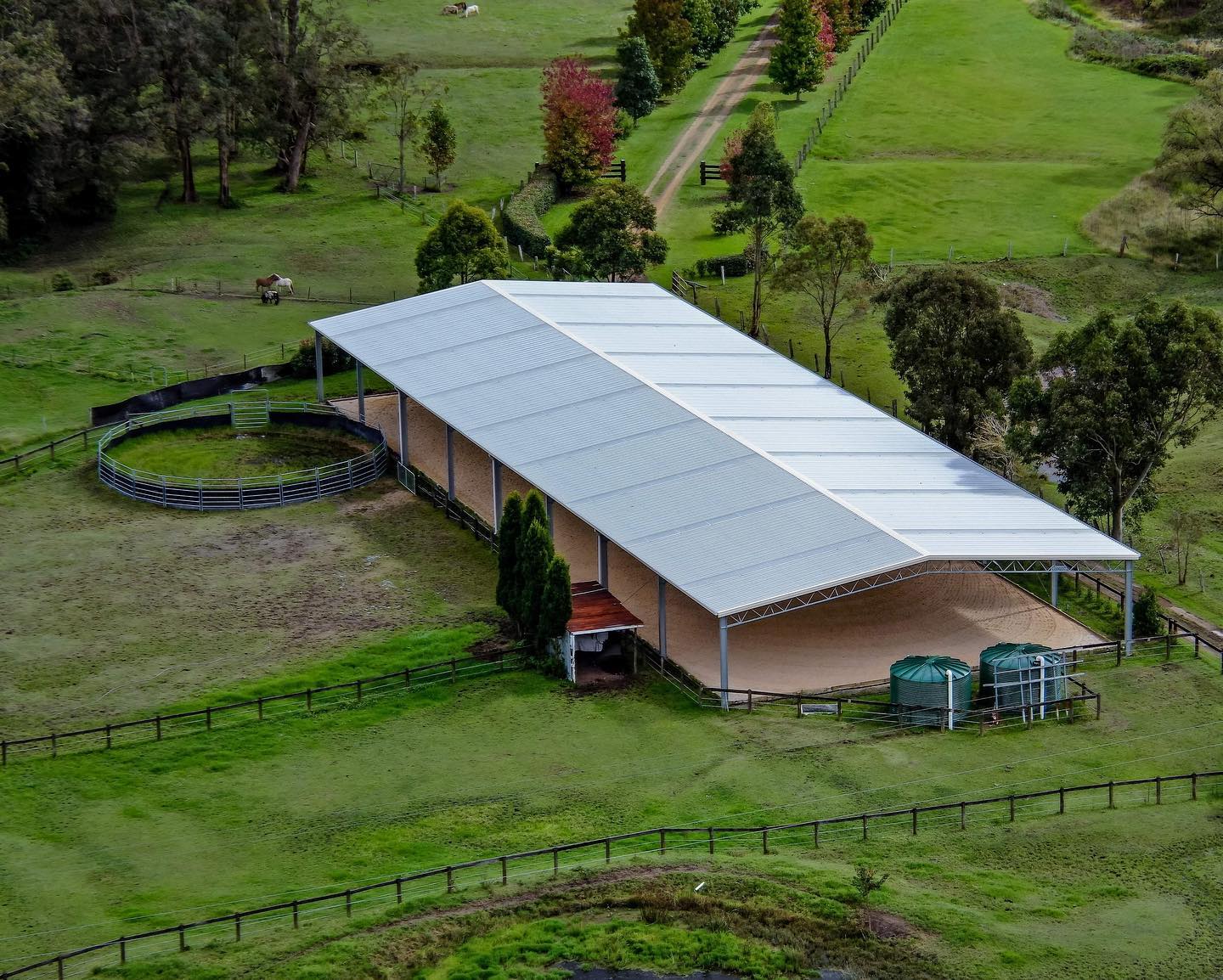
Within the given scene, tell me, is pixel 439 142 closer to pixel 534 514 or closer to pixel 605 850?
pixel 534 514

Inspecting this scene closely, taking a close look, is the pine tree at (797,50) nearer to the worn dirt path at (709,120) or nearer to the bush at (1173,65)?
the worn dirt path at (709,120)

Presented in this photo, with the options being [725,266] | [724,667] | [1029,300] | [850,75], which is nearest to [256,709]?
[724,667]

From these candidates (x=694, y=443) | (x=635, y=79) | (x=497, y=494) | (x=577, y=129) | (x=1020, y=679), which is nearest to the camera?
(x=1020, y=679)

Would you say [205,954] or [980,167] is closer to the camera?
[205,954]

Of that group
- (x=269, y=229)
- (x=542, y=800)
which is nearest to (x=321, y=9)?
(x=269, y=229)

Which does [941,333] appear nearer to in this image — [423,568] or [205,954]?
[423,568]

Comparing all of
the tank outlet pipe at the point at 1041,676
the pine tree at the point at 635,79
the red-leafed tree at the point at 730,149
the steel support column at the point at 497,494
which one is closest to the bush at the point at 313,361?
the steel support column at the point at 497,494
